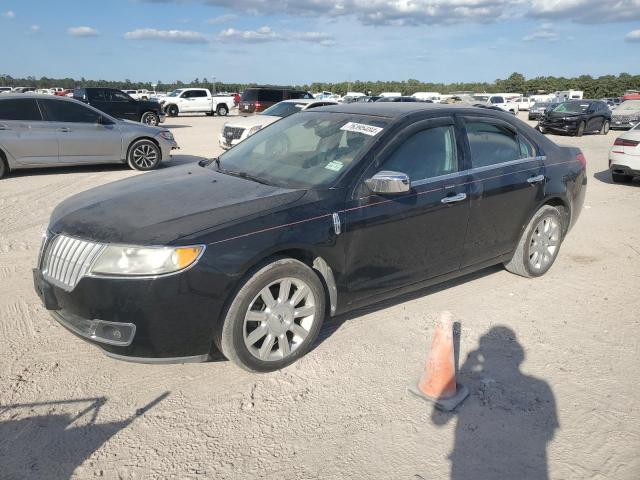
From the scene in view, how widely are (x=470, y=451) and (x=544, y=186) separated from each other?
3120 mm

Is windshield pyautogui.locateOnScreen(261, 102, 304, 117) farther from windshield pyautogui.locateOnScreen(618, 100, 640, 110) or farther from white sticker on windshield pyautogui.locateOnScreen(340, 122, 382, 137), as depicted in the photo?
windshield pyautogui.locateOnScreen(618, 100, 640, 110)

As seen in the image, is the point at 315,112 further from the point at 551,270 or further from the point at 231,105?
the point at 231,105

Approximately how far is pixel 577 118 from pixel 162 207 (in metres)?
22.9

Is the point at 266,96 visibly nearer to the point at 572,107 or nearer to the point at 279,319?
the point at 572,107

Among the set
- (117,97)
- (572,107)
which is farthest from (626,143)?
(117,97)

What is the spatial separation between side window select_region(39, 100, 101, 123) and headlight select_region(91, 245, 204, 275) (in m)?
8.45

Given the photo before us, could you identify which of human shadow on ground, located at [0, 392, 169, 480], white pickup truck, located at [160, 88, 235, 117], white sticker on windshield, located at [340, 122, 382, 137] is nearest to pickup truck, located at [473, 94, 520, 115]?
white pickup truck, located at [160, 88, 235, 117]

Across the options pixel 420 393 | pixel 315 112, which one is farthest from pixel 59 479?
pixel 315 112

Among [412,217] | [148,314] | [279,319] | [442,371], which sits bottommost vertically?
[442,371]

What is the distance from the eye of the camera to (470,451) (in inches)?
109

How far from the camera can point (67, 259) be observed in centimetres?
319

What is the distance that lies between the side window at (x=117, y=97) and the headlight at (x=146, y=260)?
21417 mm

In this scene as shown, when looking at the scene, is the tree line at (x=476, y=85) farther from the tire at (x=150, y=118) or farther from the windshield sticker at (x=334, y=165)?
the windshield sticker at (x=334, y=165)

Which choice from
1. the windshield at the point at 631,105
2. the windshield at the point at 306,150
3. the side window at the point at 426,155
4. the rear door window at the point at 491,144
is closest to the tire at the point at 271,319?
the windshield at the point at 306,150
